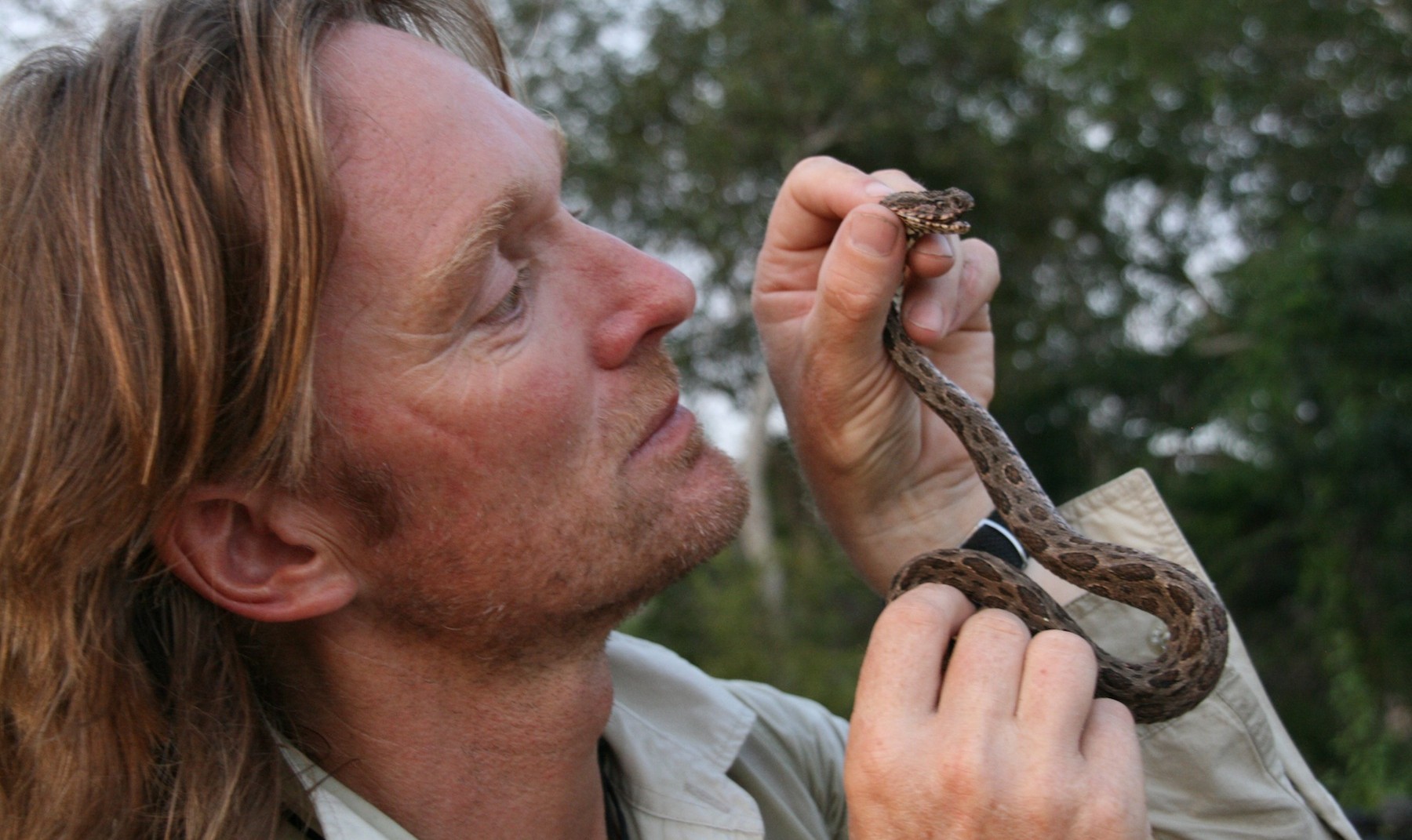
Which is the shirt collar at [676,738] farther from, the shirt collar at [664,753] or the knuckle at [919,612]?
the knuckle at [919,612]

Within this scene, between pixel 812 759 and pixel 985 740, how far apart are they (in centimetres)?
154

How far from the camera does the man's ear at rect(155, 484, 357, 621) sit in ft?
8.55

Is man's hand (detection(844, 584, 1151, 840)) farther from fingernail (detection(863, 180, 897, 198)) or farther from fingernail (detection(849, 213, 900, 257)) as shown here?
fingernail (detection(863, 180, 897, 198))

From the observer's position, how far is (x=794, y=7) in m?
27.0

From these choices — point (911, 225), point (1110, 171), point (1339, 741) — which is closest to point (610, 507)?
point (911, 225)

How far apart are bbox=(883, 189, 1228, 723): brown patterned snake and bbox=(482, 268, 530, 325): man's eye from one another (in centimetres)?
98

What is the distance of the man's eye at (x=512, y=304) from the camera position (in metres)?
2.68

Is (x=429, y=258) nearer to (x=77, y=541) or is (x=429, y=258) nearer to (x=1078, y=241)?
(x=77, y=541)

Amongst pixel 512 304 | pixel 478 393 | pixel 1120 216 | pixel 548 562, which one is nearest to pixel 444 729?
pixel 548 562

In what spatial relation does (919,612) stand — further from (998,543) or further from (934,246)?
(934,246)

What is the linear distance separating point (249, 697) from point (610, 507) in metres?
0.96

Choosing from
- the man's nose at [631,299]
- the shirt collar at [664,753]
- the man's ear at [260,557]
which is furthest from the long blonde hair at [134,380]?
the man's nose at [631,299]

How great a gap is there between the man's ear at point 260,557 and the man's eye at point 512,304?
62cm

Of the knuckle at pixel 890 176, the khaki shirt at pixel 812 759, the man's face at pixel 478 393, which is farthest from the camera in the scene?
the knuckle at pixel 890 176
